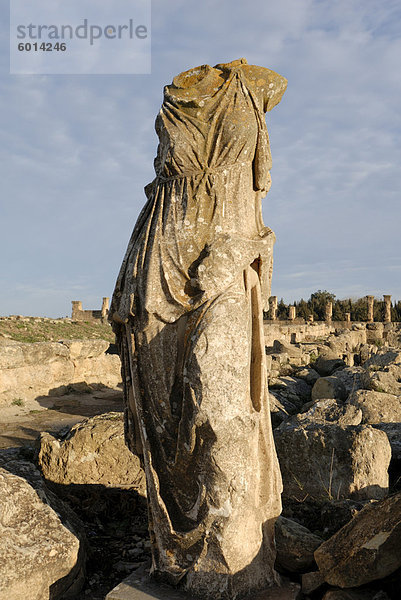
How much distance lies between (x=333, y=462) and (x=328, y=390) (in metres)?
5.63

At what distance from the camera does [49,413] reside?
10531 millimetres

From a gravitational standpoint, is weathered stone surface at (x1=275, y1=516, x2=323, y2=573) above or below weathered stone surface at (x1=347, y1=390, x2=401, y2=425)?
below

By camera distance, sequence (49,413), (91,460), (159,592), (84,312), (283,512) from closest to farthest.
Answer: (159,592), (283,512), (91,460), (49,413), (84,312)

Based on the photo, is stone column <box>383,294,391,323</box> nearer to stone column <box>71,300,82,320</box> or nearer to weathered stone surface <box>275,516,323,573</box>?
stone column <box>71,300,82,320</box>

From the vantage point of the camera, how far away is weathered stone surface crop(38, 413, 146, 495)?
5020 millimetres

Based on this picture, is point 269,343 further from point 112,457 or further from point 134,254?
point 134,254

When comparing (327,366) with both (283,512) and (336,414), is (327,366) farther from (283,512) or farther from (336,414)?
(283,512)

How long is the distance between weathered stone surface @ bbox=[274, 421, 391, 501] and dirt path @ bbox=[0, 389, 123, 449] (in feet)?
13.4

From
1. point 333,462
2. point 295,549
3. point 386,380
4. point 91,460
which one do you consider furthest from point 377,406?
point 295,549

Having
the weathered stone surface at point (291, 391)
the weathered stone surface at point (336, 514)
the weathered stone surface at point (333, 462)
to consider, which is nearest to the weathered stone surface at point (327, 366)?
the weathered stone surface at point (291, 391)

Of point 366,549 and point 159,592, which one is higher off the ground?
point 366,549

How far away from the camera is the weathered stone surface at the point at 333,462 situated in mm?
4520

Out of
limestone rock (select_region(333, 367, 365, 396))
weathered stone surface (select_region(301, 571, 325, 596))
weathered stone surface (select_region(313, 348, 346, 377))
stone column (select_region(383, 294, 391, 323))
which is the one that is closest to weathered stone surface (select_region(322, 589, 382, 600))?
weathered stone surface (select_region(301, 571, 325, 596))

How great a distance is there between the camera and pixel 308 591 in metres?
3.01
